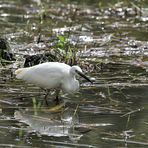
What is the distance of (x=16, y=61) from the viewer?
409 inches

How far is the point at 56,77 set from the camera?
8.12m

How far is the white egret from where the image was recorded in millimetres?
8086

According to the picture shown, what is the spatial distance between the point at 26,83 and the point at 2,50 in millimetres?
1731

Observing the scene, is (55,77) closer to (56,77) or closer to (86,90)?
(56,77)

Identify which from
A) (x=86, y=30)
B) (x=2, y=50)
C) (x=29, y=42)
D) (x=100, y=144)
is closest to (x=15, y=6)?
(x=86, y=30)

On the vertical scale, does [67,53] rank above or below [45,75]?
above

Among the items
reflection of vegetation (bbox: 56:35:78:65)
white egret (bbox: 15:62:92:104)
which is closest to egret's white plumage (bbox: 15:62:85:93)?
white egret (bbox: 15:62:92:104)

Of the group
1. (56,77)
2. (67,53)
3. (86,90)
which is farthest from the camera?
(67,53)

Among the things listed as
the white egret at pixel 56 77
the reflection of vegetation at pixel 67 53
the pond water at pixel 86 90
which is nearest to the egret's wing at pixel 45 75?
the white egret at pixel 56 77

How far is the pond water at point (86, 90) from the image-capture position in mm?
6613

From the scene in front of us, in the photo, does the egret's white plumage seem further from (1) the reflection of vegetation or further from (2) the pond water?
(1) the reflection of vegetation

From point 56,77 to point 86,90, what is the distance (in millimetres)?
838

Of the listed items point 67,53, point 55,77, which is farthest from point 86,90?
point 67,53

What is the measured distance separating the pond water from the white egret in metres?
0.21
